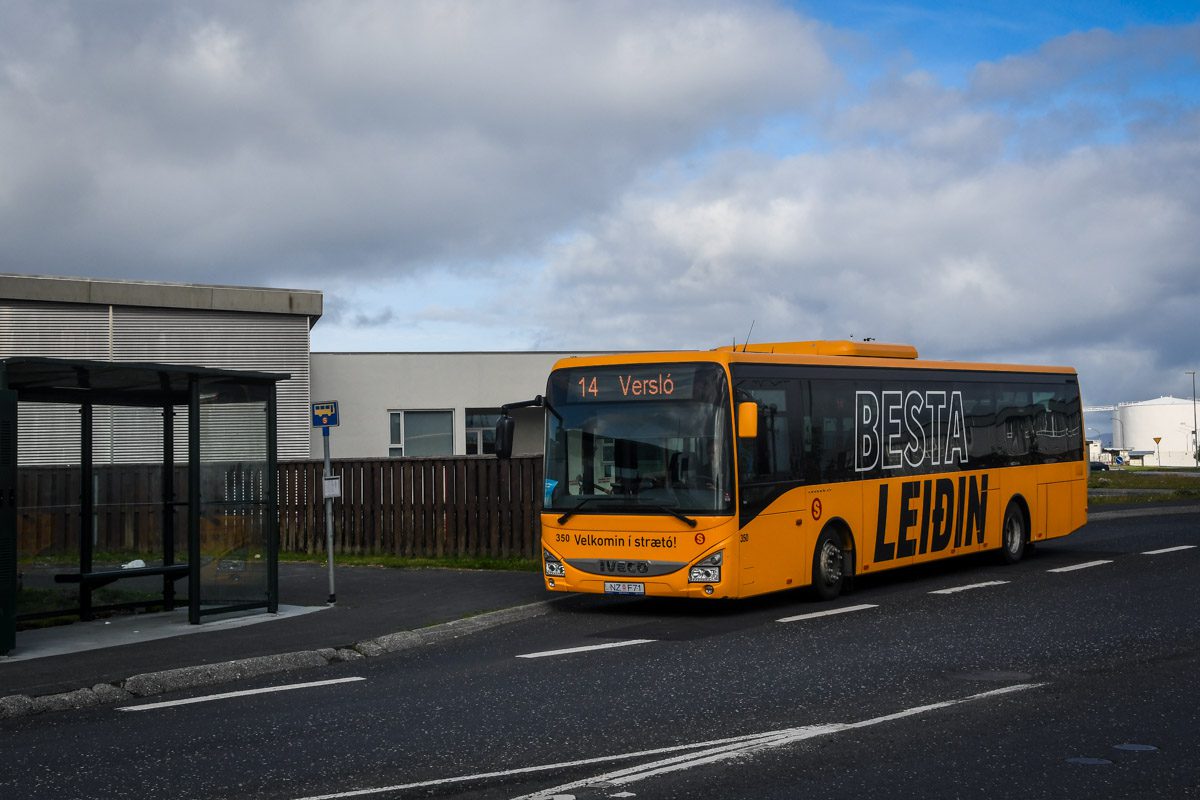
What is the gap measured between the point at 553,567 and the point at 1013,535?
813 centimetres

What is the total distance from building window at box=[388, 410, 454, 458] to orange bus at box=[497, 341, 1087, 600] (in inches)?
662

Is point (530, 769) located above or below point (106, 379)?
below

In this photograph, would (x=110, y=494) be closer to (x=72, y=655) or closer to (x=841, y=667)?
(x=72, y=655)

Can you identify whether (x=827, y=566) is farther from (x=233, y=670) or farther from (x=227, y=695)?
(x=227, y=695)

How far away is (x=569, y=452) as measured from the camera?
14.9 metres

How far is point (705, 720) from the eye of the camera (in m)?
8.57

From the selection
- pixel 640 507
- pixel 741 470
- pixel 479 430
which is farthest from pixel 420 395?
pixel 741 470

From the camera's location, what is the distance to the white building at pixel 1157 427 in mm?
143375

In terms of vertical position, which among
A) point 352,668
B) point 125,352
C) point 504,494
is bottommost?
point 352,668

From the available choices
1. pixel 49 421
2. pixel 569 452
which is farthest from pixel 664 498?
pixel 49 421

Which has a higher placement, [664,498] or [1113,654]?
[664,498]

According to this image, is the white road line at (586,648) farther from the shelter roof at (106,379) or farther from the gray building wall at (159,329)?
the gray building wall at (159,329)

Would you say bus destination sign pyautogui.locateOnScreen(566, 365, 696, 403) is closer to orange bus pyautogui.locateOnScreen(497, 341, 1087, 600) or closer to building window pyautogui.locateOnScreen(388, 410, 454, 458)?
orange bus pyautogui.locateOnScreen(497, 341, 1087, 600)

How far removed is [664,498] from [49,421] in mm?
16765
